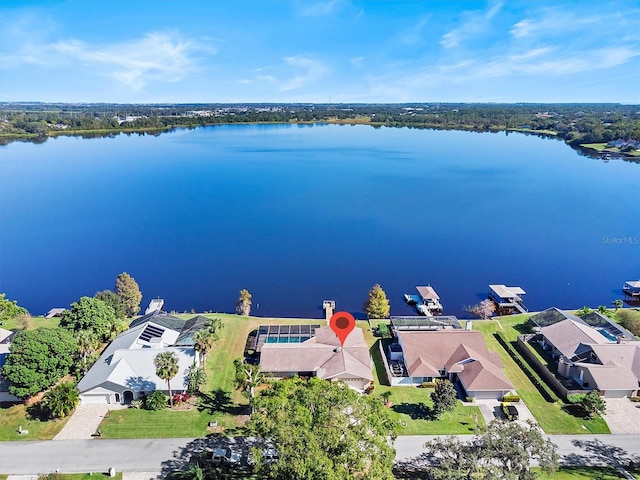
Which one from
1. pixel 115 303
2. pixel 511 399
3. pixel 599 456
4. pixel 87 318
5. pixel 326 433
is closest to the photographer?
pixel 326 433

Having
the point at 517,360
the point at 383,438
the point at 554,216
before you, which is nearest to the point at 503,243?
the point at 554,216

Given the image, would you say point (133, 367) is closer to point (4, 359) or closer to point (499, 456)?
point (4, 359)

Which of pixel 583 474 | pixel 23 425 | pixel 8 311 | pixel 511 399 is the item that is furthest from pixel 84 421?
pixel 583 474

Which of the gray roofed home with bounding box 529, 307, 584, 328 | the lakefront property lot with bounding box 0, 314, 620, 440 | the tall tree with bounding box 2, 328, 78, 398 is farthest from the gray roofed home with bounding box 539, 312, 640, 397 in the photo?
the tall tree with bounding box 2, 328, 78, 398

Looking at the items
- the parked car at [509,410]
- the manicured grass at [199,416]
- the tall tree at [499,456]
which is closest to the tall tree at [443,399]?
the parked car at [509,410]

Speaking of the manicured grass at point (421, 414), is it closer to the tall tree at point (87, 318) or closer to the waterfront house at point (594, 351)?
the waterfront house at point (594, 351)

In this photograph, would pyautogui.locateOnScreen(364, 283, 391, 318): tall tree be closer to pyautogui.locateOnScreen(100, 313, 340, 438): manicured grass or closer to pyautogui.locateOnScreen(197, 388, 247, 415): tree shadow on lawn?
pyautogui.locateOnScreen(100, 313, 340, 438): manicured grass

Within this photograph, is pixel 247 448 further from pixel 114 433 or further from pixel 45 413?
pixel 45 413
